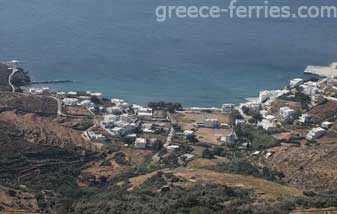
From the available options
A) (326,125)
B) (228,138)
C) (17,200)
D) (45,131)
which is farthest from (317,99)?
(17,200)

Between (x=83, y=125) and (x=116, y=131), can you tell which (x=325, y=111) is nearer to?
(x=116, y=131)

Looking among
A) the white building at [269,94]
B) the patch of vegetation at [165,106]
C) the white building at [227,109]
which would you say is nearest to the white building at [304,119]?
the white building at [227,109]

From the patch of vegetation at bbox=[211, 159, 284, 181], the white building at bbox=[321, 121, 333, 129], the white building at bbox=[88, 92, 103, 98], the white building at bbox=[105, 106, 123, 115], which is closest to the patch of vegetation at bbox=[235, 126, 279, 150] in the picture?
the white building at bbox=[321, 121, 333, 129]

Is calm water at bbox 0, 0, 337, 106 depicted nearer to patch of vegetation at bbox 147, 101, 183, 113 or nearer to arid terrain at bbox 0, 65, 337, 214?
patch of vegetation at bbox 147, 101, 183, 113

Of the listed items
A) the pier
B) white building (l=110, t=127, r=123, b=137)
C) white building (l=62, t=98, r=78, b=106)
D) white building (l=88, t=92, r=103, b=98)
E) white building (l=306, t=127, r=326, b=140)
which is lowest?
white building (l=306, t=127, r=326, b=140)

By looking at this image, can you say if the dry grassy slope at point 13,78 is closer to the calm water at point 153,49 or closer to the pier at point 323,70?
the calm water at point 153,49

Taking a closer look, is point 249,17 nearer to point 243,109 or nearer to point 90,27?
point 90,27

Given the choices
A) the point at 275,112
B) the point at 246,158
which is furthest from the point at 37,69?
the point at 246,158
